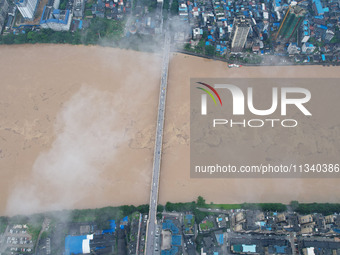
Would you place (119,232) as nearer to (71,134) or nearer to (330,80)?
(71,134)

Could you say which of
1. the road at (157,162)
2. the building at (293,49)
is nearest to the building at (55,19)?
the road at (157,162)

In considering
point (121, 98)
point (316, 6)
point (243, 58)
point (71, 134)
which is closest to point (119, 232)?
point (71, 134)

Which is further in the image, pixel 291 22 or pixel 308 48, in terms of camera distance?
pixel 308 48

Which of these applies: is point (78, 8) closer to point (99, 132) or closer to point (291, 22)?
point (99, 132)

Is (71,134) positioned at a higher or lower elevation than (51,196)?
higher

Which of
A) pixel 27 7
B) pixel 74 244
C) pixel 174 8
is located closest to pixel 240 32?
pixel 174 8

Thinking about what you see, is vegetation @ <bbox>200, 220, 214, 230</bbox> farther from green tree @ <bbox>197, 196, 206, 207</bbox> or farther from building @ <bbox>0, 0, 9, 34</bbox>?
building @ <bbox>0, 0, 9, 34</bbox>
